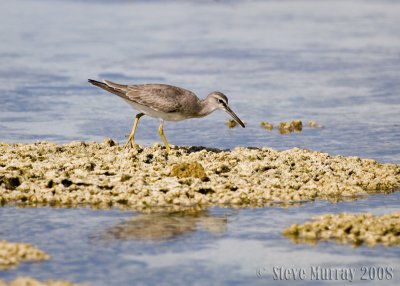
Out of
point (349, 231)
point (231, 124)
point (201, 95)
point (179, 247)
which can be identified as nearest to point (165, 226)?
point (179, 247)

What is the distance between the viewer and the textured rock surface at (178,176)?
1069 cm

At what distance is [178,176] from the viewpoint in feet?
37.2

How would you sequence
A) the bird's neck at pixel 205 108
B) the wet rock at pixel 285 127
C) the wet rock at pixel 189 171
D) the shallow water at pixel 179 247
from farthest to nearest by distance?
the wet rock at pixel 285 127 → the bird's neck at pixel 205 108 → the wet rock at pixel 189 171 → the shallow water at pixel 179 247

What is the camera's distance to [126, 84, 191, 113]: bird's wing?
13531mm

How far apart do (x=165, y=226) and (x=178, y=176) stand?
1.77 meters

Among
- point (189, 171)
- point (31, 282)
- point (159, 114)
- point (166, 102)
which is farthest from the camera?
point (159, 114)

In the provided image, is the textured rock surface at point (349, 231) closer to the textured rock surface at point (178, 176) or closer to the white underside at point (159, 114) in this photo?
the textured rock surface at point (178, 176)

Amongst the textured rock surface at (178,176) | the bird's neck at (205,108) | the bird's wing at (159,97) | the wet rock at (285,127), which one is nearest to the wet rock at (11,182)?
the textured rock surface at (178,176)

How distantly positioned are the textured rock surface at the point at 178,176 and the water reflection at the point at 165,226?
0.44m

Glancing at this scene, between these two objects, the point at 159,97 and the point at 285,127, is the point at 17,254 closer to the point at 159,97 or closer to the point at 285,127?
the point at 159,97

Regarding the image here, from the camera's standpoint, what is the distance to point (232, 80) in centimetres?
1917

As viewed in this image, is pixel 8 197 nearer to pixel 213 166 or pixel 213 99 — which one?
pixel 213 166

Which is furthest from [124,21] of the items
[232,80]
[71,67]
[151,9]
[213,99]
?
[213,99]

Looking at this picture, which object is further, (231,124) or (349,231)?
(231,124)
